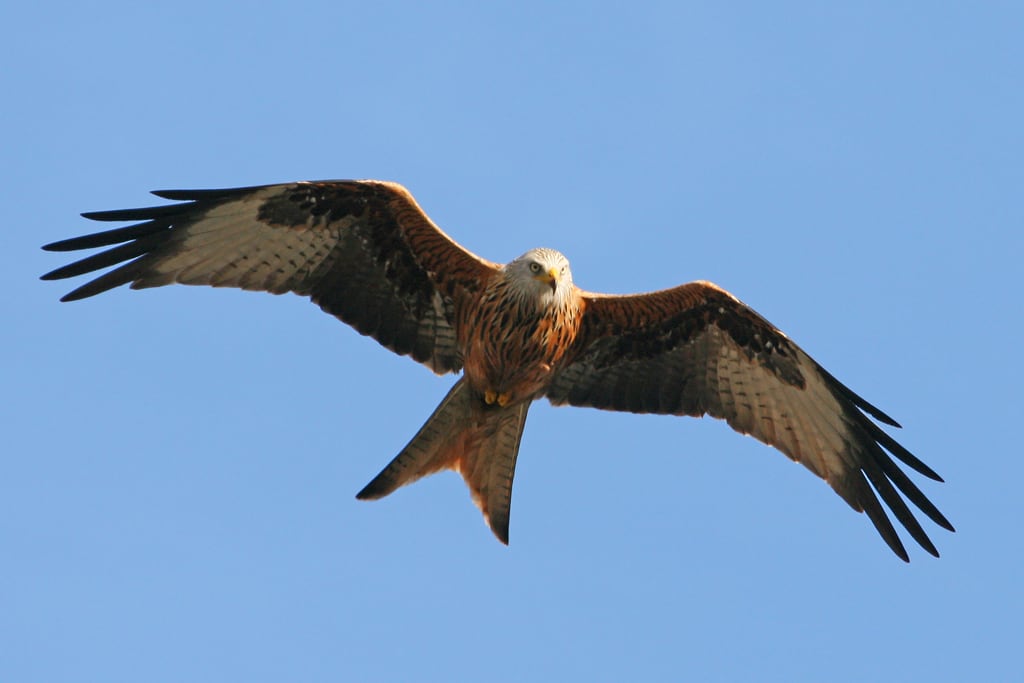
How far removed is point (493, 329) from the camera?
12086 mm

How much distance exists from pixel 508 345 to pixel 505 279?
510 millimetres

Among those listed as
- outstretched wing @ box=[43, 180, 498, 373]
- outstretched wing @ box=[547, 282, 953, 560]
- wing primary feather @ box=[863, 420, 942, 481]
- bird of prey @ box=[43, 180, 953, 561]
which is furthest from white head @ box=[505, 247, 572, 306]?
wing primary feather @ box=[863, 420, 942, 481]

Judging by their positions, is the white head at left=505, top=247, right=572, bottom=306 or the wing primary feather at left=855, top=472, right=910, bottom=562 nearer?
the white head at left=505, top=247, right=572, bottom=306

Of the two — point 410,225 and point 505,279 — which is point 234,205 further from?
point 505,279

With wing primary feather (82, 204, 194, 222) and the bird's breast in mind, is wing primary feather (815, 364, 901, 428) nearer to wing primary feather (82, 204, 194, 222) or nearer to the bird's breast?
the bird's breast

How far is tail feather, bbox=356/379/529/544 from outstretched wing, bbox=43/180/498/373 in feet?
1.61

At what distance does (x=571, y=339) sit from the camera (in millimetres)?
12516

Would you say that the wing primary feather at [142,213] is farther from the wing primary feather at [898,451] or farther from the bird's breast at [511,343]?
the wing primary feather at [898,451]

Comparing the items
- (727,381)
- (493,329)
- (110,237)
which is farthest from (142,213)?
(727,381)

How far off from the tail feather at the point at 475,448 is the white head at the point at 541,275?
98 centimetres

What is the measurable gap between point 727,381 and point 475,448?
2.17 meters

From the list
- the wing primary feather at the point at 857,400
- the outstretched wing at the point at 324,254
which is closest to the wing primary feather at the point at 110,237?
the outstretched wing at the point at 324,254

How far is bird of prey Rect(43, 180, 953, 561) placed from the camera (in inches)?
477

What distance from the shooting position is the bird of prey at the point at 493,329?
12109mm
